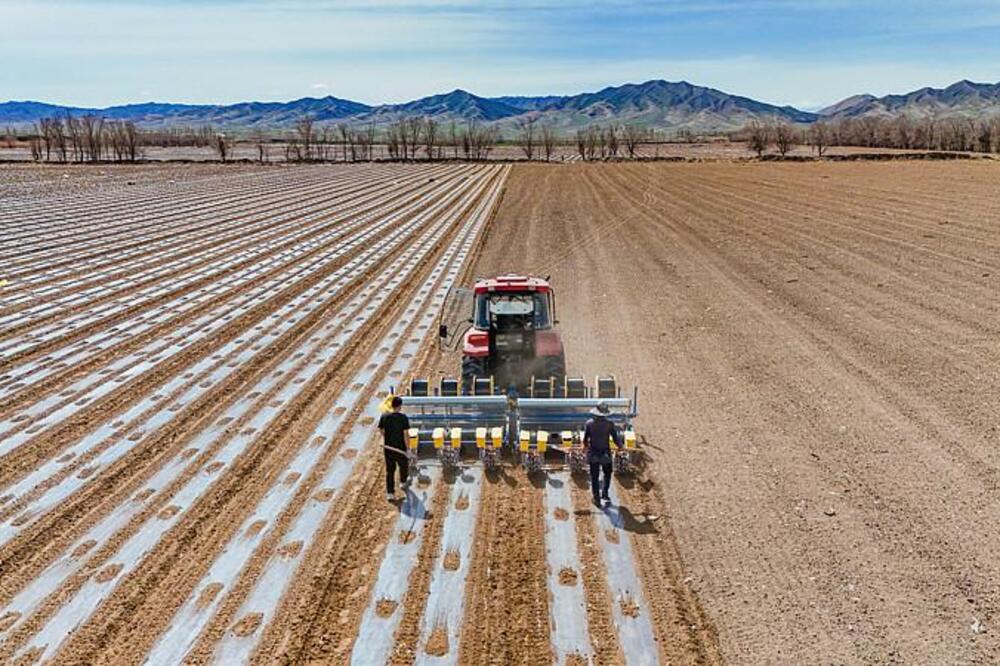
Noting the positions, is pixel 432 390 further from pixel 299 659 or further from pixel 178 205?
pixel 178 205

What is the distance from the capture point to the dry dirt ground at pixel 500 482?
6824mm

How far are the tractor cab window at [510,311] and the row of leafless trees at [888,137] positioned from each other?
365ft

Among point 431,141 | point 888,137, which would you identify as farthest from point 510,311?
point 888,137

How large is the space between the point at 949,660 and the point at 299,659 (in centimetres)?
549

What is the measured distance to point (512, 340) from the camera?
11727 millimetres

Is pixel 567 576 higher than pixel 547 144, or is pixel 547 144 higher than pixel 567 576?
pixel 547 144

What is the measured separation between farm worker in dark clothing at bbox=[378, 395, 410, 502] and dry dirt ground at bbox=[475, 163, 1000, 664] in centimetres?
326

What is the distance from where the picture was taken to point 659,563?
7.82 m

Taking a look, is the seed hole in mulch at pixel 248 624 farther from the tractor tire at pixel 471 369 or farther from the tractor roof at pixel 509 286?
the tractor roof at pixel 509 286

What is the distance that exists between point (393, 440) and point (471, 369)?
268 centimetres

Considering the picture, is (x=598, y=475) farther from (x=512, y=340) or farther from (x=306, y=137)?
(x=306, y=137)

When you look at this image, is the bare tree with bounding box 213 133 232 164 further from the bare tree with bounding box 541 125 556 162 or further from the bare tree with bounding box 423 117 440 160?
the bare tree with bounding box 541 125 556 162

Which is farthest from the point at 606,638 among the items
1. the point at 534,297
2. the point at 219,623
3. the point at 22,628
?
the point at 534,297

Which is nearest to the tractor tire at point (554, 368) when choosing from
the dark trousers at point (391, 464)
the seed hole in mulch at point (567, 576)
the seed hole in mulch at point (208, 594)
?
the dark trousers at point (391, 464)
